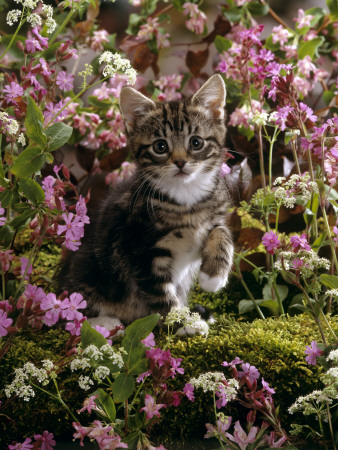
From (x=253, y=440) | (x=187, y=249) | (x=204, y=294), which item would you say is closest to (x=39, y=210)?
(x=187, y=249)

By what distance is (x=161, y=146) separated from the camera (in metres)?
1.70

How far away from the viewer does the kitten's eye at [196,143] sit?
1694 mm

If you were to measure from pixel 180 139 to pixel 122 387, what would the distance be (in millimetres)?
806

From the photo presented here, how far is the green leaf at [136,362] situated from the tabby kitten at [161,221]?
470mm

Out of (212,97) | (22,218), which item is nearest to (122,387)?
(22,218)

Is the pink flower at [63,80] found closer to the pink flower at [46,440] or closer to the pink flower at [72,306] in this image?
the pink flower at [72,306]

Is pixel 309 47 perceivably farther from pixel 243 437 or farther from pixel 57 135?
pixel 243 437

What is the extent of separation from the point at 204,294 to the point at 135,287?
411 mm

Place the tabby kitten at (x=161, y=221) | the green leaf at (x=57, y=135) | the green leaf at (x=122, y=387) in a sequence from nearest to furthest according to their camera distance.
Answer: the green leaf at (x=122, y=387), the green leaf at (x=57, y=135), the tabby kitten at (x=161, y=221)

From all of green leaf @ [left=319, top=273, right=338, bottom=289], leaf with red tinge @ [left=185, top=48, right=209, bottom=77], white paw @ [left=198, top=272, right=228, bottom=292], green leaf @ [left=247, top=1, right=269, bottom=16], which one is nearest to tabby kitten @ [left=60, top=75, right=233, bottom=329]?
white paw @ [left=198, top=272, right=228, bottom=292]

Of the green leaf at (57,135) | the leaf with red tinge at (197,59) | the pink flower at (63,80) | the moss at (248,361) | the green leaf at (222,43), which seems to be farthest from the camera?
the leaf with red tinge at (197,59)

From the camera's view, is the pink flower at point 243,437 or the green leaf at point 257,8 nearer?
the pink flower at point 243,437

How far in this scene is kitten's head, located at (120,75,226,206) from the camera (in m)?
1.66

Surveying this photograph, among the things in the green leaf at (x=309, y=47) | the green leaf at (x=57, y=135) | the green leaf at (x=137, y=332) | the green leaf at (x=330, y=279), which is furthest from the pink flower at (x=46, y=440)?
the green leaf at (x=309, y=47)
